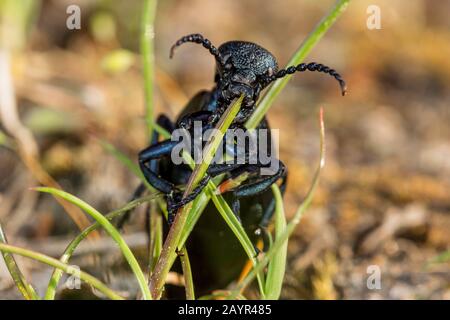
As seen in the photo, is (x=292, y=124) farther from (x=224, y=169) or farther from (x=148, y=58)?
(x=224, y=169)

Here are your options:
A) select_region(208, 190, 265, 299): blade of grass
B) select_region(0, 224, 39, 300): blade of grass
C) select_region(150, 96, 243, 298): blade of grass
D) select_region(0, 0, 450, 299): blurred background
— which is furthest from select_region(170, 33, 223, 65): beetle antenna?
select_region(0, 0, 450, 299): blurred background

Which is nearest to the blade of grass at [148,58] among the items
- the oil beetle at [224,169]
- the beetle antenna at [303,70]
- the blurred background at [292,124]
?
the oil beetle at [224,169]

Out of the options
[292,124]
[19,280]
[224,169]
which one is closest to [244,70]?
[224,169]

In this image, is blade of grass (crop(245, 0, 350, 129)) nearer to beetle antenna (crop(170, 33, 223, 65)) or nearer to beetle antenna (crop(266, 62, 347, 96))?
beetle antenna (crop(266, 62, 347, 96))

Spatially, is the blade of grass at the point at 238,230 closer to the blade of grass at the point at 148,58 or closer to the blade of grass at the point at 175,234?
the blade of grass at the point at 175,234

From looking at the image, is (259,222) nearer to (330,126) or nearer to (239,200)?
(239,200)

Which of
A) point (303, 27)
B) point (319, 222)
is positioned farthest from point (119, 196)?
point (303, 27)
